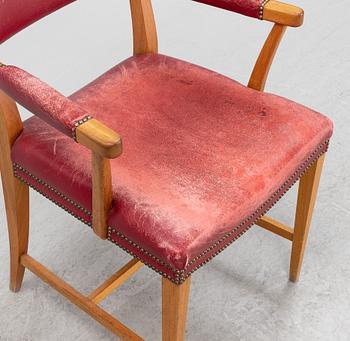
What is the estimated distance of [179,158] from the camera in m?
1.53

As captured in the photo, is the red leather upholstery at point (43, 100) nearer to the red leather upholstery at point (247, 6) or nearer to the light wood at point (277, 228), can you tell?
the red leather upholstery at point (247, 6)

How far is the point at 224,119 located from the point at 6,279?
75 centimetres

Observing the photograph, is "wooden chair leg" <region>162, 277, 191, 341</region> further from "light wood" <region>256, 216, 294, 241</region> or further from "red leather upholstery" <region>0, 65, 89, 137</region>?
"light wood" <region>256, 216, 294, 241</region>

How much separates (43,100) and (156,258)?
1.17ft

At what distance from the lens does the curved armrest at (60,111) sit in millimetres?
1295

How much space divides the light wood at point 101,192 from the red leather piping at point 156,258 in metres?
0.02

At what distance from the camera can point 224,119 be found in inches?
64.1

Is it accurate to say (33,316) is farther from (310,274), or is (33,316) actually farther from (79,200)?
(310,274)

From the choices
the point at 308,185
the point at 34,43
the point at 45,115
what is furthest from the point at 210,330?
the point at 34,43

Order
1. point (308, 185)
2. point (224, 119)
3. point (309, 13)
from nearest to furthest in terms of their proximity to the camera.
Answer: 1. point (224, 119)
2. point (308, 185)
3. point (309, 13)

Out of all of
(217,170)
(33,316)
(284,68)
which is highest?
(217,170)

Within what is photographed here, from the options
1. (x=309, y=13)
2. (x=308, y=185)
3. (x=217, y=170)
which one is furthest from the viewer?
(x=309, y=13)

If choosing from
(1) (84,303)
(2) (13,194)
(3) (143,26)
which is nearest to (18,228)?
(2) (13,194)

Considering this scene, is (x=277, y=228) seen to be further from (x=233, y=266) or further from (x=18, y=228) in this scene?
(x=18, y=228)
